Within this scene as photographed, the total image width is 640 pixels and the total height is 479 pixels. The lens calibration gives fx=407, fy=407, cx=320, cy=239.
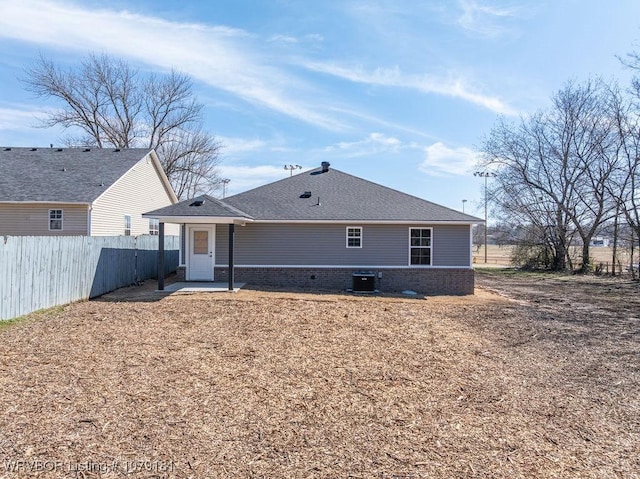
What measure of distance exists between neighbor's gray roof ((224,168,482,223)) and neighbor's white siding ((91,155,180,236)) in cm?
549

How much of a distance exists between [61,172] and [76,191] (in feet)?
8.64

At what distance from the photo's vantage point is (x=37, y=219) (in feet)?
53.2

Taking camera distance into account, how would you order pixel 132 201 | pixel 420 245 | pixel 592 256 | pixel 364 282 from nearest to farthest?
pixel 364 282, pixel 420 245, pixel 132 201, pixel 592 256

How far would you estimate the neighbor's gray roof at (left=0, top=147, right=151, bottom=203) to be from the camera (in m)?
16.2

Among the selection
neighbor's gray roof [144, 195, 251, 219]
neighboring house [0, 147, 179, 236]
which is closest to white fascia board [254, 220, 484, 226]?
neighbor's gray roof [144, 195, 251, 219]

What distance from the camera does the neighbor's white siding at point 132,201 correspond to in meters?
16.9

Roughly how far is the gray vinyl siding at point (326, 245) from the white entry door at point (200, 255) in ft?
0.96

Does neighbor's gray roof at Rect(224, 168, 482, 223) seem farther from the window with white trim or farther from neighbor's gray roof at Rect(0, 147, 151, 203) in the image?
the window with white trim

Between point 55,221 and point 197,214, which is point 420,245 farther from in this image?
point 55,221

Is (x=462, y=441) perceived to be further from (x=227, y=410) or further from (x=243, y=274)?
(x=243, y=274)

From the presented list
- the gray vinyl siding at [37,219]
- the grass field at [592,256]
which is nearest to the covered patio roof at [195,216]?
the gray vinyl siding at [37,219]

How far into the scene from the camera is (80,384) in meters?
4.91

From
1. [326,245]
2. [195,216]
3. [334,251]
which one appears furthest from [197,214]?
[334,251]

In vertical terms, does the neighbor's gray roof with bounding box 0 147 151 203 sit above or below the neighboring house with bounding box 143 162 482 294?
above
